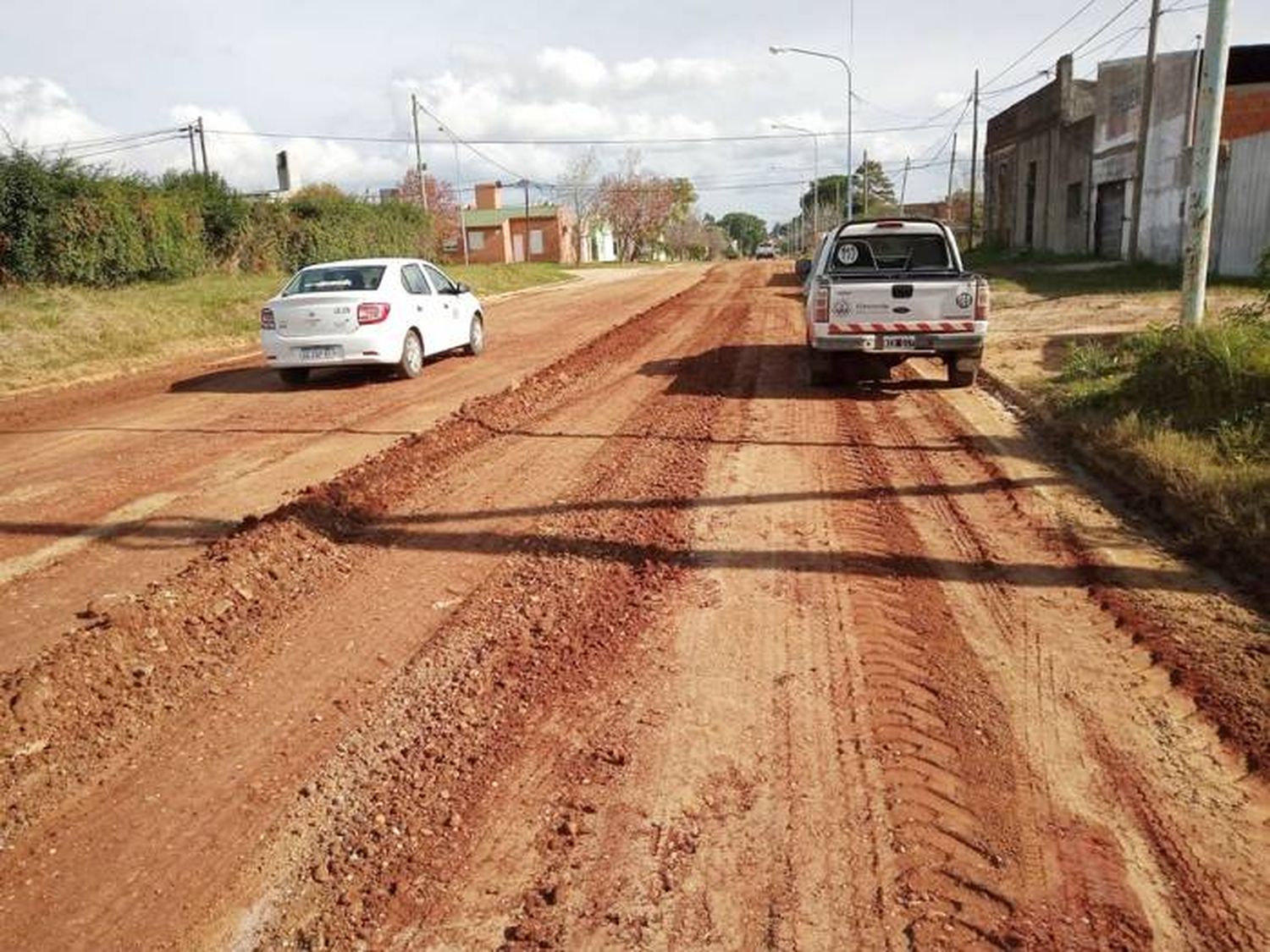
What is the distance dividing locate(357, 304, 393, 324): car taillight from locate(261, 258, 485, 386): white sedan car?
0.03ft

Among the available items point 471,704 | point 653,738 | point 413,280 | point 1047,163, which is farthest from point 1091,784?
point 1047,163

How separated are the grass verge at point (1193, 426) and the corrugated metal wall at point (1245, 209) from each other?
12.3m

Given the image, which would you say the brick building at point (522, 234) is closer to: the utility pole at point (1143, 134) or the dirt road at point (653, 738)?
the utility pole at point (1143, 134)

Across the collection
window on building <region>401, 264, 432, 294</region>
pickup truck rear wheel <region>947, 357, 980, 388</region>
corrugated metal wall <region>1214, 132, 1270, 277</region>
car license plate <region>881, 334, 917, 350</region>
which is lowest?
pickup truck rear wheel <region>947, 357, 980, 388</region>

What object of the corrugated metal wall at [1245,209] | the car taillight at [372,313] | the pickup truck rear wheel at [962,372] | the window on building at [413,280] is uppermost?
the corrugated metal wall at [1245,209]

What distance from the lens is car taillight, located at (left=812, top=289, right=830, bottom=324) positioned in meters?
10.8

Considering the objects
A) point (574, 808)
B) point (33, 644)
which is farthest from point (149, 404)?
point (574, 808)

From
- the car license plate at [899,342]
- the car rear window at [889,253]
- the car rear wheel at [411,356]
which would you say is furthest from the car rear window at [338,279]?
the car license plate at [899,342]

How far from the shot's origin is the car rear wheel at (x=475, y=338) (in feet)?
50.8

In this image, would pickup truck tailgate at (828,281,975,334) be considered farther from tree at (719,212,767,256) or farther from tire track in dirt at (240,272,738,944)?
tree at (719,212,767,256)

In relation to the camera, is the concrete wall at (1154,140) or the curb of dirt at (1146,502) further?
the concrete wall at (1154,140)

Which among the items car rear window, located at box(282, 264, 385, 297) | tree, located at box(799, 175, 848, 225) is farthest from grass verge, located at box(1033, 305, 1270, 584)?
tree, located at box(799, 175, 848, 225)

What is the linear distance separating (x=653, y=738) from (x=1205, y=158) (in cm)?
897

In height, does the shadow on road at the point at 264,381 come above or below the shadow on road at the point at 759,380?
A: below
